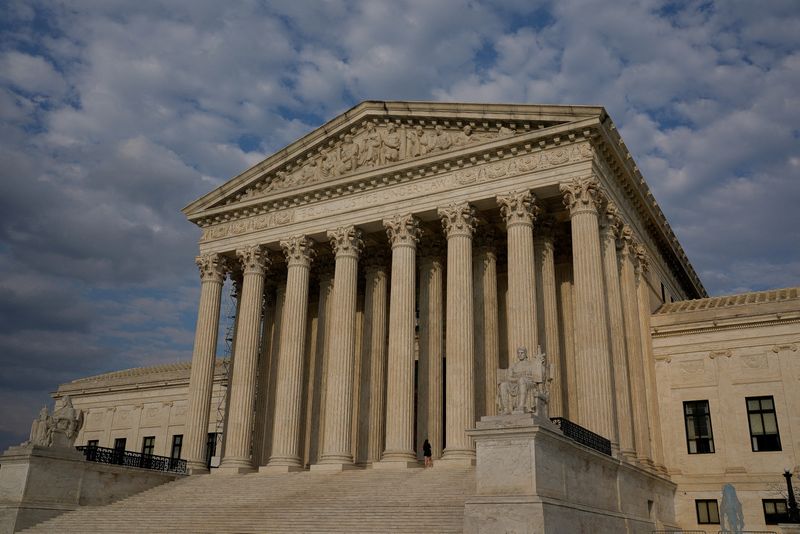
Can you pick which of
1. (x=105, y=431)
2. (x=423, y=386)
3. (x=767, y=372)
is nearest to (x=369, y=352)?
(x=423, y=386)

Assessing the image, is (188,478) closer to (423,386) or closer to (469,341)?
(423,386)

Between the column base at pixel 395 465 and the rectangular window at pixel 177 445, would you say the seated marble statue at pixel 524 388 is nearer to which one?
the column base at pixel 395 465

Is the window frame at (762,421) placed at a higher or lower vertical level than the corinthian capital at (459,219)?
lower

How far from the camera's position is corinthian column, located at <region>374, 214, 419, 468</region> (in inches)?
1217

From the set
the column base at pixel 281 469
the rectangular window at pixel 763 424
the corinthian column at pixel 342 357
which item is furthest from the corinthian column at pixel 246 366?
the rectangular window at pixel 763 424

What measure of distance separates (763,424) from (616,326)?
9.08 metres

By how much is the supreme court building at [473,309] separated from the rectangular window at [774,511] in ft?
1.15

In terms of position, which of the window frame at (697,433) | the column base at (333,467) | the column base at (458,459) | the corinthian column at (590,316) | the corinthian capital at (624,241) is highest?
the corinthian capital at (624,241)

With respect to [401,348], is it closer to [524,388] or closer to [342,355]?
[342,355]

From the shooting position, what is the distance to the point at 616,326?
98.7 feet

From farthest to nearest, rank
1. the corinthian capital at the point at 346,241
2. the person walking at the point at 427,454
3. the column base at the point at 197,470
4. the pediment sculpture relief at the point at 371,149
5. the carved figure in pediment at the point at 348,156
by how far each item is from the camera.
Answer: the carved figure in pediment at the point at 348,156 → the corinthian capital at the point at 346,241 → the column base at the point at 197,470 → the pediment sculpture relief at the point at 371,149 → the person walking at the point at 427,454

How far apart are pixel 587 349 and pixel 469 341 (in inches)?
206

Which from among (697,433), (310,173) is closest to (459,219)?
(310,173)

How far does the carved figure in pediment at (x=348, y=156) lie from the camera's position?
3647 cm
